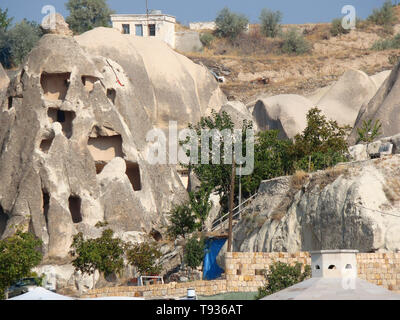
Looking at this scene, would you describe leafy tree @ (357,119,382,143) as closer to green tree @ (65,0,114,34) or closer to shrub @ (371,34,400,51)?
shrub @ (371,34,400,51)

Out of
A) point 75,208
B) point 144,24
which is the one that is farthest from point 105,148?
point 144,24

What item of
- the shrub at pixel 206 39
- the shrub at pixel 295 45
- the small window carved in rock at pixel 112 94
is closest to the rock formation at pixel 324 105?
the small window carved in rock at pixel 112 94

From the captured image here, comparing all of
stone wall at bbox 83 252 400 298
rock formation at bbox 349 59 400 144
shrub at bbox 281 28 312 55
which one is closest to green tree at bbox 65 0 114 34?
shrub at bbox 281 28 312 55

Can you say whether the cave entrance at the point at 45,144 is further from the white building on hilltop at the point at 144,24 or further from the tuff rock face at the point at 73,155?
the white building on hilltop at the point at 144,24

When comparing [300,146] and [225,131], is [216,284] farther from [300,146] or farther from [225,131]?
[225,131]

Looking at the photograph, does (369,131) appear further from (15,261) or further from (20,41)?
(20,41)

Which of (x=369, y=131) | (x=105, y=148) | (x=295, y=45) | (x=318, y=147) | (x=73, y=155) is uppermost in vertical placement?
(x=295, y=45)

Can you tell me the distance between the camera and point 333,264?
2027cm

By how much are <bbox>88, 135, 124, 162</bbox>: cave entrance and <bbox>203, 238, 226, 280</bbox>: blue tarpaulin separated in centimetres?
1015

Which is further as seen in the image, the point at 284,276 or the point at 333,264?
the point at 284,276

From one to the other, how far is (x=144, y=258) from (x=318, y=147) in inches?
383

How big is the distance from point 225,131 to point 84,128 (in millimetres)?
6902

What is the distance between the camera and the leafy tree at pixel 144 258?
38.2 m

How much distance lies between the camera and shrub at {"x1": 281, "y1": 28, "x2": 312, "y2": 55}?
84500 mm
